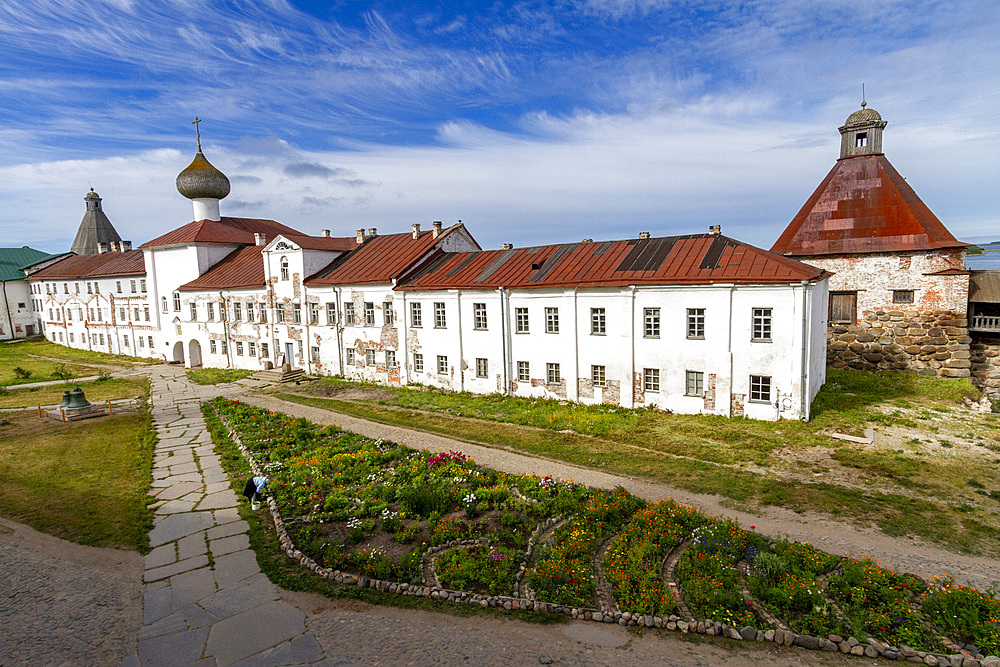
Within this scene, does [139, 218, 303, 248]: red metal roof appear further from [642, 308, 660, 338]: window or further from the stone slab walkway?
[642, 308, 660, 338]: window

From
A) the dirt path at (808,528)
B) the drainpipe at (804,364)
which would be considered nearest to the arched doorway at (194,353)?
the dirt path at (808,528)

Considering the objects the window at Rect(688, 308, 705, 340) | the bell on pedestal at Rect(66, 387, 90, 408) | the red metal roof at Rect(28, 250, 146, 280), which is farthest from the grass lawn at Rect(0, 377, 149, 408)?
the window at Rect(688, 308, 705, 340)

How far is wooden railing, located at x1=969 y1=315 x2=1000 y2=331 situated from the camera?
2950 centimetres

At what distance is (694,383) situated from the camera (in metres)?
23.5

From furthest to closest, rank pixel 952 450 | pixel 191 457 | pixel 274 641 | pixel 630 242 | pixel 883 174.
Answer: pixel 883 174
pixel 630 242
pixel 191 457
pixel 952 450
pixel 274 641

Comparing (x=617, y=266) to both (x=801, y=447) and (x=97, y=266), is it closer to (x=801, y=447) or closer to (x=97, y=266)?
(x=801, y=447)

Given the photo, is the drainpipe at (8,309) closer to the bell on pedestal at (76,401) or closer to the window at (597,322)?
the bell on pedestal at (76,401)

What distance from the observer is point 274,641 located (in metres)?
9.12

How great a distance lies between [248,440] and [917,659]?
21.7 meters

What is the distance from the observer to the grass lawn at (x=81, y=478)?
13.6 meters

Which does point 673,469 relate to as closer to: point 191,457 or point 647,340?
point 647,340

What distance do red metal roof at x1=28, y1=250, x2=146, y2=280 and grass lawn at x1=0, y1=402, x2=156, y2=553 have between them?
2979 cm

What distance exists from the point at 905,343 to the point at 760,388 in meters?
15.7

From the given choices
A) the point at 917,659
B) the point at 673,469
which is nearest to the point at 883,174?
the point at 673,469
